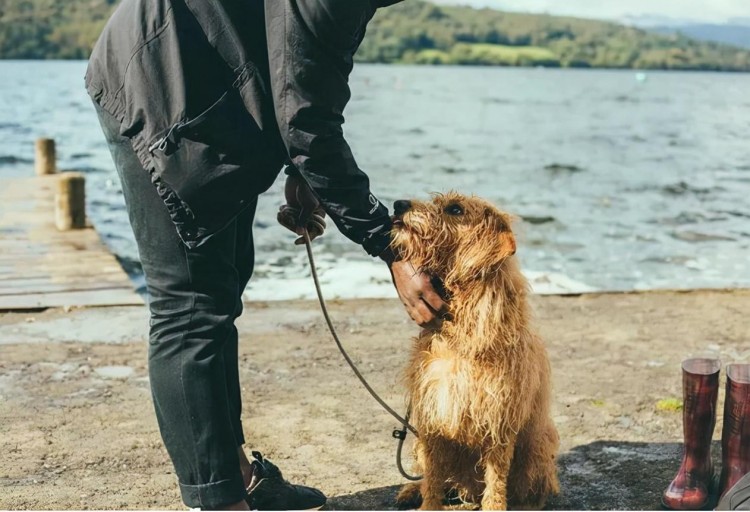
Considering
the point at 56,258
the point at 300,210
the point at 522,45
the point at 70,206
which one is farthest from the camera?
the point at 522,45

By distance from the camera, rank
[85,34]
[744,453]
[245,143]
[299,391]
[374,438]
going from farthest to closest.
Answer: [85,34]
[299,391]
[374,438]
[744,453]
[245,143]

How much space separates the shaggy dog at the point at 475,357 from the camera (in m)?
3.53

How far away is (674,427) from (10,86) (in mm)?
78692

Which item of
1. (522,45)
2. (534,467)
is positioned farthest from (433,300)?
(522,45)

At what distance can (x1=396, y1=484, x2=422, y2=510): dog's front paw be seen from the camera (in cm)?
405

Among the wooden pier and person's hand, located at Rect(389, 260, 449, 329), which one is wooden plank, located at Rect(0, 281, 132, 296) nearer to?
the wooden pier

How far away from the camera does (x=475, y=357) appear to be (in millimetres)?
3584

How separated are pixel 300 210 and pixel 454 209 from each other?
66 cm

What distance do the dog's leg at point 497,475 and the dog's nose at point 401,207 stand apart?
1.06 meters

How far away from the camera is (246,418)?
5.05 meters

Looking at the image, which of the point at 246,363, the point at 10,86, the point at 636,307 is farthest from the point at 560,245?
the point at 10,86

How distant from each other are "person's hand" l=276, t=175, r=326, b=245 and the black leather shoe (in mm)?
1032

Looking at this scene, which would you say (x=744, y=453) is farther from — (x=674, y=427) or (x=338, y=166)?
(x=338, y=166)

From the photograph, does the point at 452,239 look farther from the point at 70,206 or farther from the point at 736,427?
the point at 70,206
